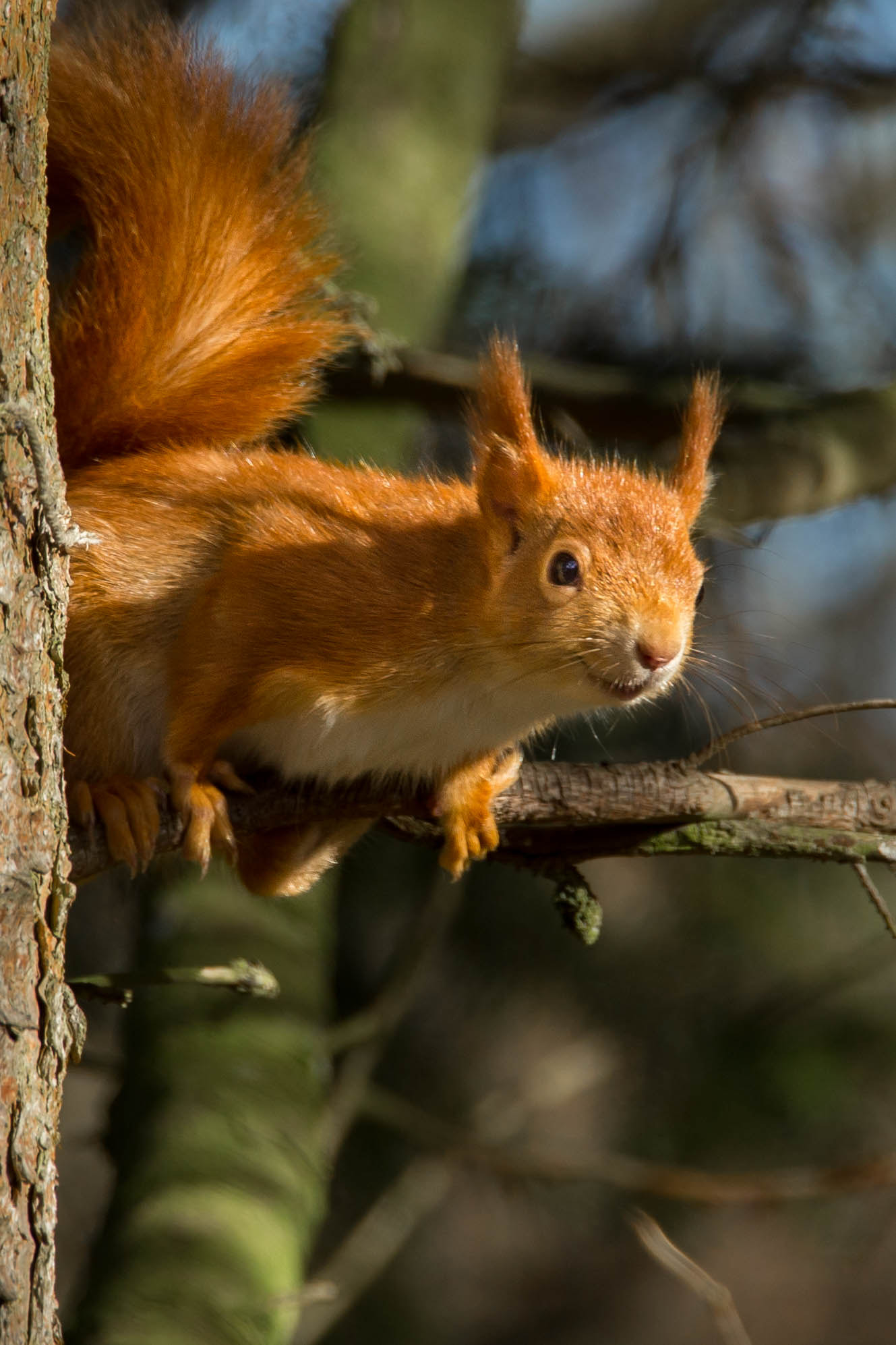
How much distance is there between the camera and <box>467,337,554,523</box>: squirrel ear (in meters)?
1.59

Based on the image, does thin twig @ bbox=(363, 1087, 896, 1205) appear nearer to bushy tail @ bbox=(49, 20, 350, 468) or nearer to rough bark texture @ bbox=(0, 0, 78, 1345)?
rough bark texture @ bbox=(0, 0, 78, 1345)

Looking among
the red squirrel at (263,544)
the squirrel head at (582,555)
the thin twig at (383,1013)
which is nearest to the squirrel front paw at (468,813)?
the red squirrel at (263,544)

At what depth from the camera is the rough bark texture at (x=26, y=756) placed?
3.06 feet

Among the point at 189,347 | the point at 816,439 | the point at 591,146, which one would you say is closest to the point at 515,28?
the point at 591,146

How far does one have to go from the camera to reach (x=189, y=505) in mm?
1673

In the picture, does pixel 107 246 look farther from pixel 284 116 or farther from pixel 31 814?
pixel 31 814

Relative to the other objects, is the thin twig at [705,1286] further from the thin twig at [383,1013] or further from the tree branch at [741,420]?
the tree branch at [741,420]

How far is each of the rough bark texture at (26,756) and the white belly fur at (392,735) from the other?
565 mm

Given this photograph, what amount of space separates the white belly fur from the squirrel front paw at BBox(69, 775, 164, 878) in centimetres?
15

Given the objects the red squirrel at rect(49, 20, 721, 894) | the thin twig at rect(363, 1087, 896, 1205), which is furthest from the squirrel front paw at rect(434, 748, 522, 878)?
the thin twig at rect(363, 1087, 896, 1205)

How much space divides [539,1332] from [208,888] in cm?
204

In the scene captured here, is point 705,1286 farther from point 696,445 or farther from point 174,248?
point 174,248

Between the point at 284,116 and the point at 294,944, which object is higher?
the point at 284,116

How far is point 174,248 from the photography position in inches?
67.1
